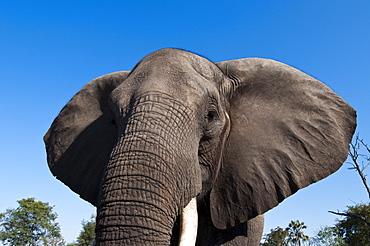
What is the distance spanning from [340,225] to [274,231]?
17034 millimetres

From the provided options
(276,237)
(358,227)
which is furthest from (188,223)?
(276,237)

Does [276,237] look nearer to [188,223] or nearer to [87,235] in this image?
[87,235]

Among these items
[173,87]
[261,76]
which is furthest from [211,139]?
[261,76]

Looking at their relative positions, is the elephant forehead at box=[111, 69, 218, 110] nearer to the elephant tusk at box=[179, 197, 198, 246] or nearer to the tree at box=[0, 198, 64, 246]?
the elephant tusk at box=[179, 197, 198, 246]

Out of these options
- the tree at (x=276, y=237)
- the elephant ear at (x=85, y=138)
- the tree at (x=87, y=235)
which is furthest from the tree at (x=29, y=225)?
the elephant ear at (x=85, y=138)

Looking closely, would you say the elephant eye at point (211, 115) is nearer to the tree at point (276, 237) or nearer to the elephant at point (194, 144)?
the elephant at point (194, 144)

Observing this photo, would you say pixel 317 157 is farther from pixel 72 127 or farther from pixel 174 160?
pixel 72 127

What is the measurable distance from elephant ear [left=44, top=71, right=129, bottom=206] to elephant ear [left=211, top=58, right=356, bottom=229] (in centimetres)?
126

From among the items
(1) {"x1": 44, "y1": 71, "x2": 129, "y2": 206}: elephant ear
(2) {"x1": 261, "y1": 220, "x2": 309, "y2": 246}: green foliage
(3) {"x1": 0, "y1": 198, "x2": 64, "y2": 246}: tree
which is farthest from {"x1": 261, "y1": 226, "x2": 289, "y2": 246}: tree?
(1) {"x1": 44, "y1": 71, "x2": 129, "y2": 206}: elephant ear

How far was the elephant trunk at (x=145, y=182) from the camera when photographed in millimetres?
2467

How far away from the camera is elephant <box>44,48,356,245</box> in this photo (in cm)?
263

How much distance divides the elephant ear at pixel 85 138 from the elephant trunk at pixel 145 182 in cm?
139

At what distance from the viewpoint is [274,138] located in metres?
4.01

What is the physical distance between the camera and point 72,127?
487 centimetres
